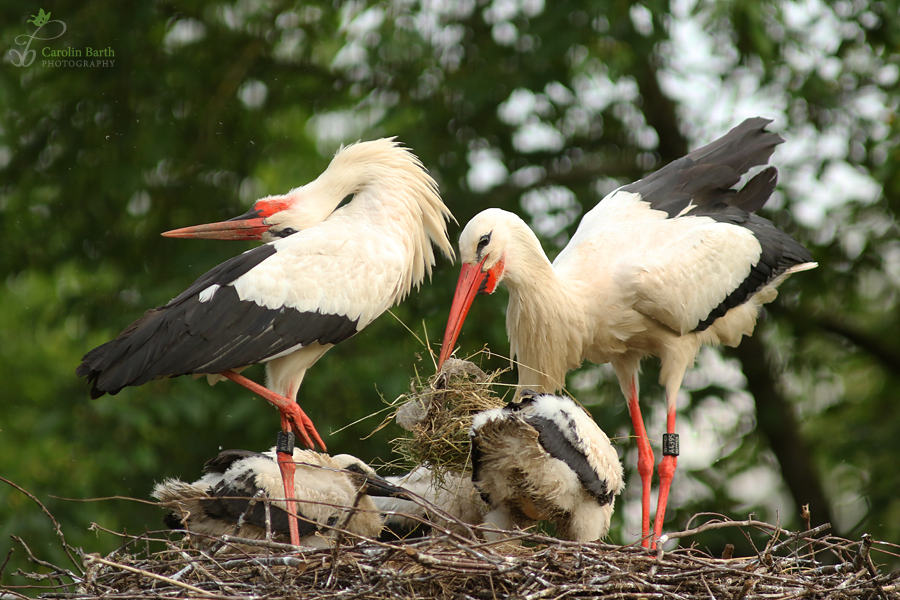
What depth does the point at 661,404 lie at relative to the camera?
6.89 m

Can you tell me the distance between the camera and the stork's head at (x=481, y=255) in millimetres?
4141

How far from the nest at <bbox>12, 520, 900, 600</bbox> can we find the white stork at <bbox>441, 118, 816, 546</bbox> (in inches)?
36.6

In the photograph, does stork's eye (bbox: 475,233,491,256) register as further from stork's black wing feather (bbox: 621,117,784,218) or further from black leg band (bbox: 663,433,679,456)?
black leg band (bbox: 663,433,679,456)

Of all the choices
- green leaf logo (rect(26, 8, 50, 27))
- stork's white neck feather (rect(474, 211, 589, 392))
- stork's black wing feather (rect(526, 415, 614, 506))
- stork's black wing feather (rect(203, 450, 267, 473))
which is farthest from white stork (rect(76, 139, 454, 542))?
green leaf logo (rect(26, 8, 50, 27))

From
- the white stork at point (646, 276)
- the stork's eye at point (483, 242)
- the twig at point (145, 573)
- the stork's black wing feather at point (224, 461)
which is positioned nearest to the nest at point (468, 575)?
the twig at point (145, 573)

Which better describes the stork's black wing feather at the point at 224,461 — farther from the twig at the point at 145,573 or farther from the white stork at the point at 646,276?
the twig at the point at 145,573

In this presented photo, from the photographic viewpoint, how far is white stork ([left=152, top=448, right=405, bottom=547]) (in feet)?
12.9

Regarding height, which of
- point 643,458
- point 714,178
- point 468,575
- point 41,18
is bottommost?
point 643,458

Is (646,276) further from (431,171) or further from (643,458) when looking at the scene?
(431,171)

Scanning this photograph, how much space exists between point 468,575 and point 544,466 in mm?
634

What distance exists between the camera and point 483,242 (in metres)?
4.16

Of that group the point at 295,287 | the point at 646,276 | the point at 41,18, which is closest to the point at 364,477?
the point at 295,287

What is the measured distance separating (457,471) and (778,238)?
214 centimetres

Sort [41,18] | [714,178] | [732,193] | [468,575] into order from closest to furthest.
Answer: [468,575] → [714,178] → [732,193] → [41,18]
